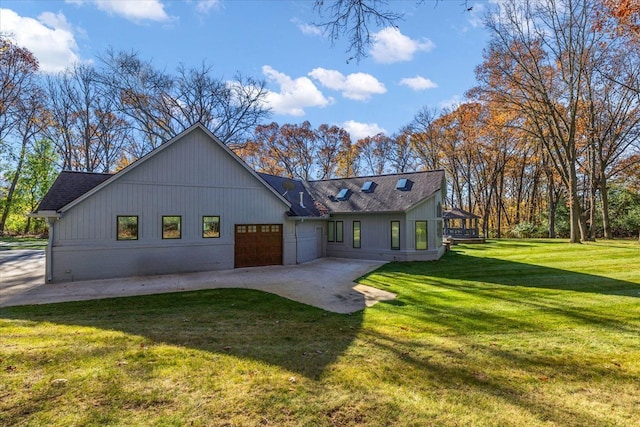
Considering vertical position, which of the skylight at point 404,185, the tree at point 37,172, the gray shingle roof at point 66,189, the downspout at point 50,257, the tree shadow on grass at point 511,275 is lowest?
the tree shadow on grass at point 511,275

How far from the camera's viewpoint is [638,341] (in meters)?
5.30

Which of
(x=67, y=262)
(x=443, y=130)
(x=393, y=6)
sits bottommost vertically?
(x=67, y=262)

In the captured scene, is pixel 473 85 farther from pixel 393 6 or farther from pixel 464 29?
pixel 393 6

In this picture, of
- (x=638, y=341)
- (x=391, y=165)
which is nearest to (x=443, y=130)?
(x=391, y=165)

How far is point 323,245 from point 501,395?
49.1 ft

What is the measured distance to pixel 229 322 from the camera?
255 inches

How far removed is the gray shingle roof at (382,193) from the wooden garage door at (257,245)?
457cm

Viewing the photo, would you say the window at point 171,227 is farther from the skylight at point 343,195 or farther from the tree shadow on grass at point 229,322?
the skylight at point 343,195

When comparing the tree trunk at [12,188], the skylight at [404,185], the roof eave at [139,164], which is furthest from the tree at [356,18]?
the tree trunk at [12,188]

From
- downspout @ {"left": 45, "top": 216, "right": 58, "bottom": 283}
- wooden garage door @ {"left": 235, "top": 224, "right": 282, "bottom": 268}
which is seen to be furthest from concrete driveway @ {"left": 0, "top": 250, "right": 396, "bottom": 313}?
wooden garage door @ {"left": 235, "top": 224, "right": 282, "bottom": 268}

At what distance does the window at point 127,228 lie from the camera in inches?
456

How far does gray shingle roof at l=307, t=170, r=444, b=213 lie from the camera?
1670 centimetres

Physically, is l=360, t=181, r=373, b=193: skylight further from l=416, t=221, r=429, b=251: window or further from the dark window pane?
l=416, t=221, r=429, b=251: window

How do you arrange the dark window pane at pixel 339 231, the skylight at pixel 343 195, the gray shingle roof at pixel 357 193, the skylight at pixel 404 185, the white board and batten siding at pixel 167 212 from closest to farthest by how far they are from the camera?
the white board and batten siding at pixel 167 212 < the gray shingle roof at pixel 357 193 < the skylight at pixel 404 185 < the dark window pane at pixel 339 231 < the skylight at pixel 343 195
